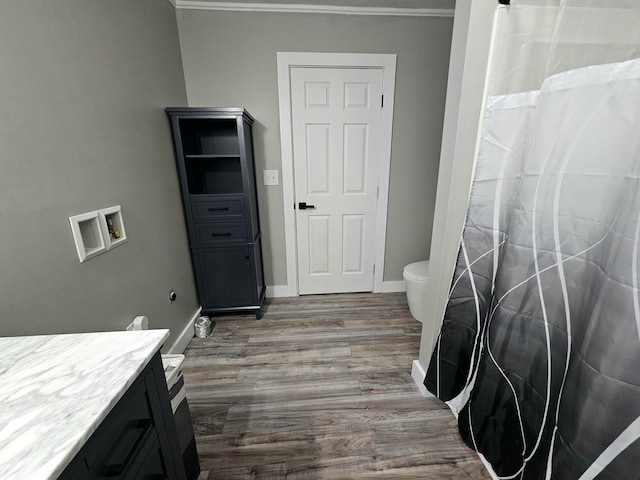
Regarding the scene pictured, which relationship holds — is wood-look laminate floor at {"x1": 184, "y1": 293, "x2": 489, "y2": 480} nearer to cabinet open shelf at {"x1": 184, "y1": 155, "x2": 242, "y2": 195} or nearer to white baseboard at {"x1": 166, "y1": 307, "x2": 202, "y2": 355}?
white baseboard at {"x1": 166, "y1": 307, "x2": 202, "y2": 355}

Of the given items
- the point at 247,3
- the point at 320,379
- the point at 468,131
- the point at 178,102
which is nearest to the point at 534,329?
the point at 468,131

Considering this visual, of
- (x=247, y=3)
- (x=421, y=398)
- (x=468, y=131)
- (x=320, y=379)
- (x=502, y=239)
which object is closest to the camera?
(x=502, y=239)

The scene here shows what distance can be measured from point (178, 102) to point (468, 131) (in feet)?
6.43

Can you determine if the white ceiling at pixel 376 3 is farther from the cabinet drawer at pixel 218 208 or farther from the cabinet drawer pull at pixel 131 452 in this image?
the cabinet drawer pull at pixel 131 452

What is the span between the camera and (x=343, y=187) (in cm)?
236

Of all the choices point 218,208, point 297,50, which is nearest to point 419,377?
point 218,208

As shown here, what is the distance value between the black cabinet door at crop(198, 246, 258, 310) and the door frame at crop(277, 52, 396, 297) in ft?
Answer: 1.58

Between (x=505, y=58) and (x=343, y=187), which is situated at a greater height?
(x=505, y=58)

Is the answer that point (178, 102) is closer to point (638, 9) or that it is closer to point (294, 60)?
point (294, 60)

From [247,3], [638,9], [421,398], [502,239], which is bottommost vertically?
[421,398]

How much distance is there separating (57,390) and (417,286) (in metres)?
1.93

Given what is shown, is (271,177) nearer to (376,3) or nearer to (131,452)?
(376,3)

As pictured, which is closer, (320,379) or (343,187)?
(320,379)

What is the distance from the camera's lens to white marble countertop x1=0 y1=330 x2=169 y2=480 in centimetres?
42
